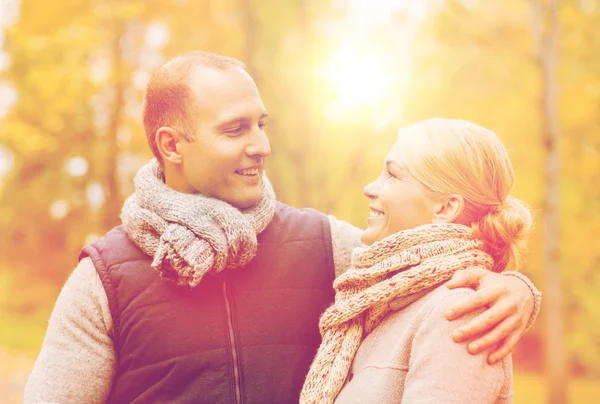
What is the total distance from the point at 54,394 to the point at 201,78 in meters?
1.22

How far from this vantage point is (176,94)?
2.46 meters

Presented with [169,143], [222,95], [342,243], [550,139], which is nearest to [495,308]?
[342,243]

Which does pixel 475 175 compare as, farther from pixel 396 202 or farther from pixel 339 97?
pixel 339 97

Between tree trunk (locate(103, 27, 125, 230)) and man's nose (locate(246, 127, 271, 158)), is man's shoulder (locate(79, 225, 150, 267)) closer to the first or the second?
man's nose (locate(246, 127, 271, 158))

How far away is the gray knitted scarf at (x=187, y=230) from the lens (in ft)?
7.22

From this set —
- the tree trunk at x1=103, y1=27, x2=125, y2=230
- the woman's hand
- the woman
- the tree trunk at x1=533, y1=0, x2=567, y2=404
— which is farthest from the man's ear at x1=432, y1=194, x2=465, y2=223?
the tree trunk at x1=103, y1=27, x2=125, y2=230

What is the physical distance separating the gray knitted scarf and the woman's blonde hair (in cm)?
63

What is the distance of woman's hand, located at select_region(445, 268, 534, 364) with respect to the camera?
1.82 m

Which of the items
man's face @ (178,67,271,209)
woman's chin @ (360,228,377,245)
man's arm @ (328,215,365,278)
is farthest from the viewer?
man's arm @ (328,215,365,278)

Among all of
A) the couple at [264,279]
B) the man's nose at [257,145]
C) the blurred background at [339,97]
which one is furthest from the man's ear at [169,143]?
the blurred background at [339,97]

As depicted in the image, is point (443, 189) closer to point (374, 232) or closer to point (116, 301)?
point (374, 232)

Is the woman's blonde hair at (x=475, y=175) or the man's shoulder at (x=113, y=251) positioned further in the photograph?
the man's shoulder at (x=113, y=251)

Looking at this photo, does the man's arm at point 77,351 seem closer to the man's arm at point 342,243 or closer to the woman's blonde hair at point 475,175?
the man's arm at point 342,243

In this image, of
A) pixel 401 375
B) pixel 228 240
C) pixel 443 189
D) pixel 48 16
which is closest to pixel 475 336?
pixel 401 375
